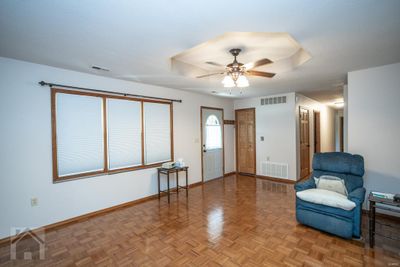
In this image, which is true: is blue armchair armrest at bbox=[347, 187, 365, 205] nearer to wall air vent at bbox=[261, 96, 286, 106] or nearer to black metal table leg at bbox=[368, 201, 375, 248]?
black metal table leg at bbox=[368, 201, 375, 248]

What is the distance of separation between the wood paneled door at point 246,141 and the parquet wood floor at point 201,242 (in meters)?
2.37

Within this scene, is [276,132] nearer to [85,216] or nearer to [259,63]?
[259,63]

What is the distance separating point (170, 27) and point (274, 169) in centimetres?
471

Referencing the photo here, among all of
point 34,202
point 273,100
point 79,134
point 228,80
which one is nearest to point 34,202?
point 34,202

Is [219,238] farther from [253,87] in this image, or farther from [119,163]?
[253,87]

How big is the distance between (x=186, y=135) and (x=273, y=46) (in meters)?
2.79

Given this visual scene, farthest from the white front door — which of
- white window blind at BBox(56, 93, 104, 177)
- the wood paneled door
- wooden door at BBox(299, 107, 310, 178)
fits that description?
white window blind at BBox(56, 93, 104, 177)

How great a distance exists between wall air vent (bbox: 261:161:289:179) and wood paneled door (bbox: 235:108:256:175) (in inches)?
12.4

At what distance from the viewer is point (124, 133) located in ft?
12.0

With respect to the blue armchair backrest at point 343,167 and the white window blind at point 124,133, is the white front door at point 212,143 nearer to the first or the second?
the white window blind at point 124,133

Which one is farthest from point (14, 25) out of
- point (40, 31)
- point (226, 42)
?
point (226, 42)

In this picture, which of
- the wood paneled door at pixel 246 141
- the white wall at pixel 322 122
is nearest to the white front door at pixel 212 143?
the wood paneled door at pixel 246 141

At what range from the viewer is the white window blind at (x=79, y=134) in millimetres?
2947

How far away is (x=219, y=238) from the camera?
98.0 inches
